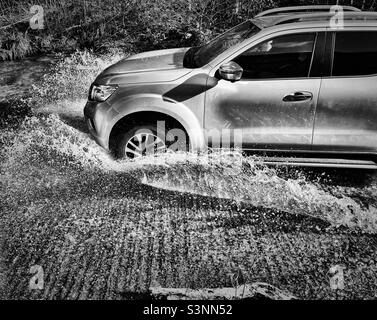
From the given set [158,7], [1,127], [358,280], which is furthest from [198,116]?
[158,7]

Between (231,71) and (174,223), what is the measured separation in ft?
5.46

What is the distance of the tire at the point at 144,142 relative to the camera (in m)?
4.09

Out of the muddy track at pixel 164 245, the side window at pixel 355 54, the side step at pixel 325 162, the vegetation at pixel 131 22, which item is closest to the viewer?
the muddy track at pixel 164 245

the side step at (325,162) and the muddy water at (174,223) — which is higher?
the side step at (325,162)

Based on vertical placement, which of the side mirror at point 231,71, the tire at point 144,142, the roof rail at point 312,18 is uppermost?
the roof rail at point 312,18

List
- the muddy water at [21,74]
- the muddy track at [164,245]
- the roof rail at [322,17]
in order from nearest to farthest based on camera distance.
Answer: the muddy track at [164,245] → the roof rail at [322,17] → the muddy water at [21,74]

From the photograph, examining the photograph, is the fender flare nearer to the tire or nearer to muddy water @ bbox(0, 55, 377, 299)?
the tire

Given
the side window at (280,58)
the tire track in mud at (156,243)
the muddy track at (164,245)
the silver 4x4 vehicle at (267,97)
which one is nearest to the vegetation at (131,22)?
the silver 4x4 vehicle at (267,97)

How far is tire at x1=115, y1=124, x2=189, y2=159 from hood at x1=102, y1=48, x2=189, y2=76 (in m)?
0.68

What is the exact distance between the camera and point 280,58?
12.3ft

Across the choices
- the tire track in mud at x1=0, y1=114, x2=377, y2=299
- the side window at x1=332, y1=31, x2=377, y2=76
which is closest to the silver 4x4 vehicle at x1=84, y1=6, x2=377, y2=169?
the side window at x1=332, y1=31, x2=377, y2=76

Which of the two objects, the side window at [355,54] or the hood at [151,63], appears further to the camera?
the hood at [151,63]

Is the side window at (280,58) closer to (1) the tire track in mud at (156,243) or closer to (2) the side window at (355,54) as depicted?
(2) the side window at (355,54)
